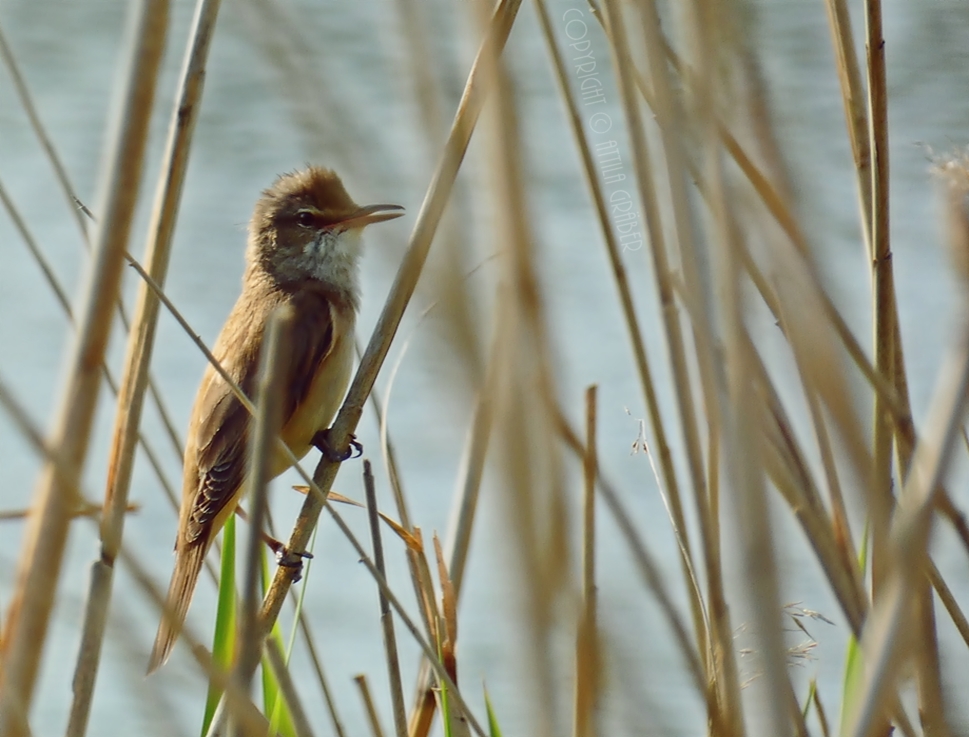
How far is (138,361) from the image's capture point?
2279 mm

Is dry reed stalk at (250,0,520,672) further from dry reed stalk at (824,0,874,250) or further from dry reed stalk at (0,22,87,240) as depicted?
dry reed stalk at (0,22,87,240)

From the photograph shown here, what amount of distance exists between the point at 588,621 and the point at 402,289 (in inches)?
26.0

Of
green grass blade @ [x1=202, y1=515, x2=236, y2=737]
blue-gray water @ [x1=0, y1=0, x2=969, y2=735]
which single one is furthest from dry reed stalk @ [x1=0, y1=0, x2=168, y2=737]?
green grass blade @ [x1=202, y1=515, x2=236, y2=737]

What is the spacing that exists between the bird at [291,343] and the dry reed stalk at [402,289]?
23.1 inches

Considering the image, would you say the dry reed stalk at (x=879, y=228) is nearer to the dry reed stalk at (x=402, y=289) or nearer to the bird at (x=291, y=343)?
the dry reed stalk at (x=402, y=289)

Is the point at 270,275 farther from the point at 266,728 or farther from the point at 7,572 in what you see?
the point at 266,728

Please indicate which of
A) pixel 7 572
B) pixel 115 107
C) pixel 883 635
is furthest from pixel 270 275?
pixel 883 635

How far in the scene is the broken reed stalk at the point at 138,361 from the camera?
80.2 inches

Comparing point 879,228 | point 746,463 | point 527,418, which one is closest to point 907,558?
point 746,463

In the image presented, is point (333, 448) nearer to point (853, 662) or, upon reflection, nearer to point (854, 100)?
point (853, 662)

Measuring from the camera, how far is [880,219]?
7.77ft

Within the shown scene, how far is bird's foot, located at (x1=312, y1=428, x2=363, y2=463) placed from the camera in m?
2.51

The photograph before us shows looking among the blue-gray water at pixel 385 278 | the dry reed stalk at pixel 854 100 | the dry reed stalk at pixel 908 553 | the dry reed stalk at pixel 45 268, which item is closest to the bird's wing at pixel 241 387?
the blue-gray water at pixel 385 278

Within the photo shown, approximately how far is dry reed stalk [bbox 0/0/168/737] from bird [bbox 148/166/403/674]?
1.32 metres
